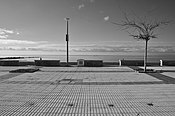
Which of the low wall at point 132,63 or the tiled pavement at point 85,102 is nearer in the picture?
the tiled pavement at point 85,102

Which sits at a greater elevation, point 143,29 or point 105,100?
point 143,29

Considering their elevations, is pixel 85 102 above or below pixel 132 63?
below

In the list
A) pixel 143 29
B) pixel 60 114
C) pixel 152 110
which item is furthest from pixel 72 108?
pixel 143 29

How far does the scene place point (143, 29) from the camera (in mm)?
16906

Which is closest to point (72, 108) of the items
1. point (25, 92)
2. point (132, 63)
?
point (25, 92)

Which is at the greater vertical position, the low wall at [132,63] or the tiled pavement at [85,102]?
the low wall at [132,63]

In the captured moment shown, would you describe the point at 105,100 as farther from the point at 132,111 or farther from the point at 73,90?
the point at 73,90

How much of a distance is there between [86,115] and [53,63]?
17.2 metres

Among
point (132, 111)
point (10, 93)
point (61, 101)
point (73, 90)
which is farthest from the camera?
point (73, 90)

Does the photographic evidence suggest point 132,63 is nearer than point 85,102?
No

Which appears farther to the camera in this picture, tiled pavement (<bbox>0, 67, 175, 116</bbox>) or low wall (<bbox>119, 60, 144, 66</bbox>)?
low wall (<bbox>119, 60, 144, 66</bbox>)

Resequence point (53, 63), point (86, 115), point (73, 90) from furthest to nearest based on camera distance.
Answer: point (53, 63)
point (73, 90)
point (86, 115)

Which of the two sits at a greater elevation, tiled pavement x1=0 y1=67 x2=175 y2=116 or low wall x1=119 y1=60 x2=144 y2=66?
low wall x1=119 y1=60 x2=144 y2=66

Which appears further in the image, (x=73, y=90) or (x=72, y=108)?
(x=73, y=90)
